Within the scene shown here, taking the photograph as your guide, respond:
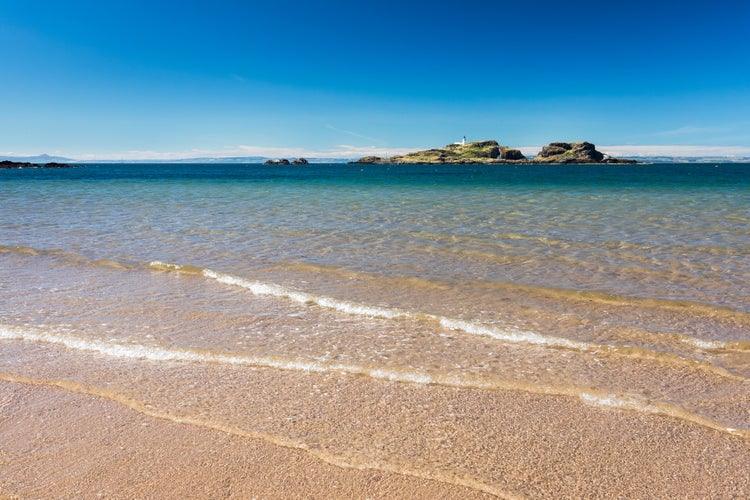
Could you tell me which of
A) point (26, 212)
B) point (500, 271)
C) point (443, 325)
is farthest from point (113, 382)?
point (26, 212)

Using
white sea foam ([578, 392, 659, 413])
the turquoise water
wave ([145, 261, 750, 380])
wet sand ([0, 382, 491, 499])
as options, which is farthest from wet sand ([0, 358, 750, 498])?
the turquoise water

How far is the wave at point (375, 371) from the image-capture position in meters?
5.23

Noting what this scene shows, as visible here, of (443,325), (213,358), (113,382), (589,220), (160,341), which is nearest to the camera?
(113,382)

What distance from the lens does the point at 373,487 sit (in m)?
3.84

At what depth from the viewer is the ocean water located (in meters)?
5.42

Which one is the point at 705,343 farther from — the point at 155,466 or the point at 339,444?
the point at 155,466

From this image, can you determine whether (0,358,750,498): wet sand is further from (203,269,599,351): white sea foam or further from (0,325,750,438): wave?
(203,269,599,351): white sea foam

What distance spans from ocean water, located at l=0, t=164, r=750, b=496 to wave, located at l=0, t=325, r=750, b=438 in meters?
0.03

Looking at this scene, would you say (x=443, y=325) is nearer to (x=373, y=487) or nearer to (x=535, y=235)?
(x=373, y=487)

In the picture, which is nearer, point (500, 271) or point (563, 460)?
point (563, 460)

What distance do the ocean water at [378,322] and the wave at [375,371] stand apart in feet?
0.09

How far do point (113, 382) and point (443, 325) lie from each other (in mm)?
4841

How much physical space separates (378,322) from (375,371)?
205 centimetres

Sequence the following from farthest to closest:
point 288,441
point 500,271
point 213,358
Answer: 1. point 500,271
2. point 213,358
3. point 288,441
